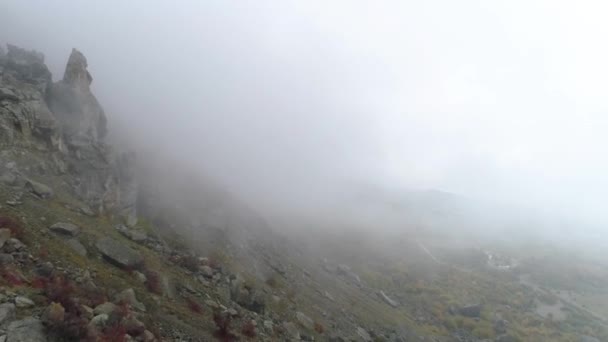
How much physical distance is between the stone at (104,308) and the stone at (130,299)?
2141 mm

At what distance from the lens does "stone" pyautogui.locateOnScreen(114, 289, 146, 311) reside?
2014cm

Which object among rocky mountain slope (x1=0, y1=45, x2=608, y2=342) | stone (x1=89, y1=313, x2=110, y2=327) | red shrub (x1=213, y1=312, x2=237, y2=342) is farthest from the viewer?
red shrub (x1=213, y1=312, x2=237, y2=342)

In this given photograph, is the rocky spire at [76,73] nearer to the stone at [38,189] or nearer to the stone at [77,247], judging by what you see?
the stone at [38,189]

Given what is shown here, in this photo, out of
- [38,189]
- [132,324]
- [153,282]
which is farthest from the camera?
[38,189]

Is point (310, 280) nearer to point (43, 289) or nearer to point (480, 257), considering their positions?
point (43, 289)

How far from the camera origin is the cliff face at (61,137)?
105 feet

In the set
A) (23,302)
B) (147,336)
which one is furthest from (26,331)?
(147,336)

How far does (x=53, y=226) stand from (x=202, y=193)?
41.3 m

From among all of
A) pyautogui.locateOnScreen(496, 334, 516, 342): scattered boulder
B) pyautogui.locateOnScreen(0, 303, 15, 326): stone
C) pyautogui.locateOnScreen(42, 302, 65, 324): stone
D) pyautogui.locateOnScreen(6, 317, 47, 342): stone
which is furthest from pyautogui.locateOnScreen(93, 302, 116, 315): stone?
pyautogui.locateOnScreen(496, 334, 516, 342): scattered boulder

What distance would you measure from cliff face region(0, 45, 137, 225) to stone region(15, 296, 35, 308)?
1676 cm

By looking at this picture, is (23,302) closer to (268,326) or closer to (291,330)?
(268,326)

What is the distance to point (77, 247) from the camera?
2362cm

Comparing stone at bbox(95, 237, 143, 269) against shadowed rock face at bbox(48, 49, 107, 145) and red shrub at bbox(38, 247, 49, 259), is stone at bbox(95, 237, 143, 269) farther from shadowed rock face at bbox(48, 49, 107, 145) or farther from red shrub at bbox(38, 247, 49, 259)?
shadowed rock face at bbox(48, 49, 107, 145)

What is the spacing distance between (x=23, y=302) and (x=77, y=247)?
30.4 ft
